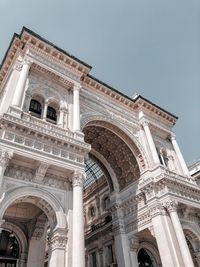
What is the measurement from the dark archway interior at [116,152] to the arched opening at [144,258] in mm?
5843

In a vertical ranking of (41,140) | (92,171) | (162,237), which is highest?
(92,171)

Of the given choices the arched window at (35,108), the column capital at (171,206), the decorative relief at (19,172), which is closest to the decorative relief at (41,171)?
the decorative relief at (19,172)

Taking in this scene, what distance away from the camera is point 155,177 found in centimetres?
2047

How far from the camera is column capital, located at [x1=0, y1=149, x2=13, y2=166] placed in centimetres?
1220

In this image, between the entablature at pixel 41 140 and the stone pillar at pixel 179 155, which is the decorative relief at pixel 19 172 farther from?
the stone pillar at pixel 179 155

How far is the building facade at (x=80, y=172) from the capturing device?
13.3 metres

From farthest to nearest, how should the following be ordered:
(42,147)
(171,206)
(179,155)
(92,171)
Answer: (92,171) → (179,155) → (171,206) → (42,147)

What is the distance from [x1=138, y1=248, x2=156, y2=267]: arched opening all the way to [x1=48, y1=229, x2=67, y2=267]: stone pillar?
1169 centimetres

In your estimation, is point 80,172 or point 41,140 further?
point 80,172

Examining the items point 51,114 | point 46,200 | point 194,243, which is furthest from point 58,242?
point 194,243

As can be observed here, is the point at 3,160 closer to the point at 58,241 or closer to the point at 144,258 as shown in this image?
the point at 58,241

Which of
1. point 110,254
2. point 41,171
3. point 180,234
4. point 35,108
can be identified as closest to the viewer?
point 41,171

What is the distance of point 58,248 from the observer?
40.0 feet

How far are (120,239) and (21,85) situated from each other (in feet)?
47.7
